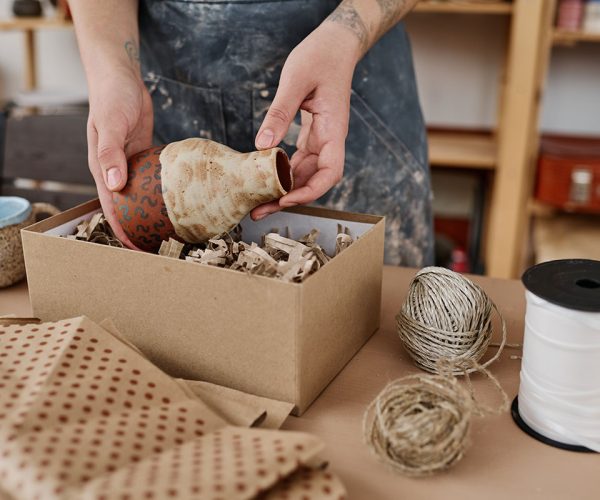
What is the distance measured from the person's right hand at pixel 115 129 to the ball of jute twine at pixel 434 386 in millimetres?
360

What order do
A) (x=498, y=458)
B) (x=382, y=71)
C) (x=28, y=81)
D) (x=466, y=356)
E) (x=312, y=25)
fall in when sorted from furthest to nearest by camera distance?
(x=28, y=81)
(x=382, y=71)
(x=312, y=25)
(x=466, y=356)
(x=498, y=458)

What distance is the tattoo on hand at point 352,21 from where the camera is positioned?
0.99 meters

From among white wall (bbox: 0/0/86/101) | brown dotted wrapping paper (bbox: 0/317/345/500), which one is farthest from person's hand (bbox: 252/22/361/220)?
white wall (bbox: 0/0/86/101)

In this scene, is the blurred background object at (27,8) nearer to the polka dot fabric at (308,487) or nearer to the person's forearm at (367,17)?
the person's forearm at (367,17)

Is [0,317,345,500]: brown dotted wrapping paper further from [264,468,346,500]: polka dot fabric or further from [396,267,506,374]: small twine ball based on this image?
[396,267,506,374]: small twine ball

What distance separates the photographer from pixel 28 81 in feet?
8.74

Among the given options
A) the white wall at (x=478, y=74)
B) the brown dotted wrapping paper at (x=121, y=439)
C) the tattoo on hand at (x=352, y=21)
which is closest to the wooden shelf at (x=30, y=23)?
the white wall at (x=478, y=74)

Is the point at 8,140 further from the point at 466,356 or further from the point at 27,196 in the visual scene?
the point at 466,356

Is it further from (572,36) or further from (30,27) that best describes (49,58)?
(572,36)

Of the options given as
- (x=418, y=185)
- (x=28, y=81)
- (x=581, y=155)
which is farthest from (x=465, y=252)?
(x=28, y=81)

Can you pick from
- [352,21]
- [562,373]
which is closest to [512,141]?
[352,21]

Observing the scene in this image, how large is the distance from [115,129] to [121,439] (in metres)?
0.45

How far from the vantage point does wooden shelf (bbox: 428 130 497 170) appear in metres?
2.22

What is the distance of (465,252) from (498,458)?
1.92 metres
